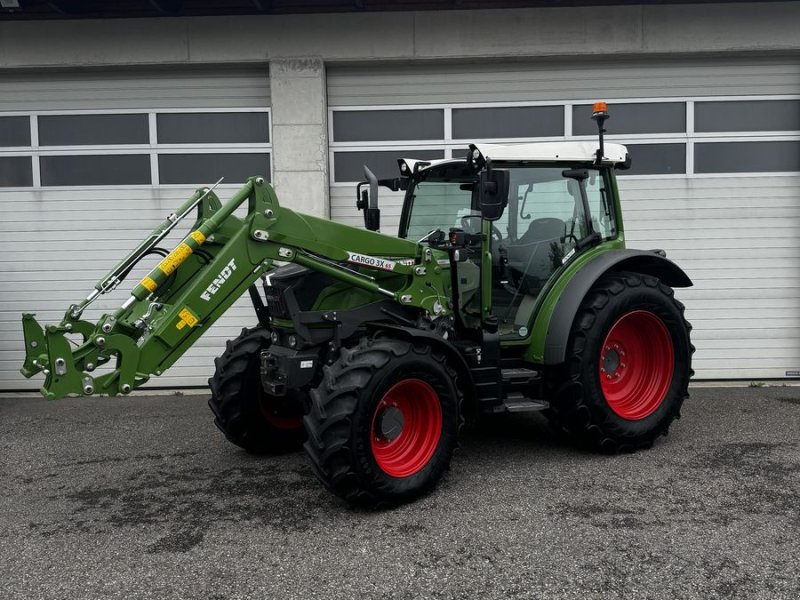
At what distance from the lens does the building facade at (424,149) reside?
302 inches

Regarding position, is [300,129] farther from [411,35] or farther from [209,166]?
[411,35]

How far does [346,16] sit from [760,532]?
6.16 m

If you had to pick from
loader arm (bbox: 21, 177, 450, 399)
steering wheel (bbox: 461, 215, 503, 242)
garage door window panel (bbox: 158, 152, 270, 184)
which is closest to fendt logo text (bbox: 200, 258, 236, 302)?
loader arm (bbox: 21, 177, 450, 399)

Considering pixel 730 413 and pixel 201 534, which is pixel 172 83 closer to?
pixel 201 534

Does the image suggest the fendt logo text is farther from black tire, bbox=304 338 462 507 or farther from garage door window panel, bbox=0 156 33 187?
garage door window panel, bbox=0 156 33 187

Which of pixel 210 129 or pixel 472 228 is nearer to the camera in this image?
pixel 472 228

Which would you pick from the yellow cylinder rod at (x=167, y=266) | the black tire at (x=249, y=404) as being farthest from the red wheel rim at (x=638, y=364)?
the yellow cylinder rod at (x=167, y=266)

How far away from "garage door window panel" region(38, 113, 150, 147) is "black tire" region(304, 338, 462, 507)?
16.1 feet

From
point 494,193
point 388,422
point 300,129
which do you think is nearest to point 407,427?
point 388,422

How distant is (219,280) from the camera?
3.95 m

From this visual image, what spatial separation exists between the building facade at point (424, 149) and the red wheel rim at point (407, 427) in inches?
148

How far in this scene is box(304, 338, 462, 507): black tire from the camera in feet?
12.3

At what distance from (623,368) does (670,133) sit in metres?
3.63

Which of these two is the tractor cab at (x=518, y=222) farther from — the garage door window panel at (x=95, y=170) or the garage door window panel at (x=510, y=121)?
the garage door window panel at (x=95, y=170)
